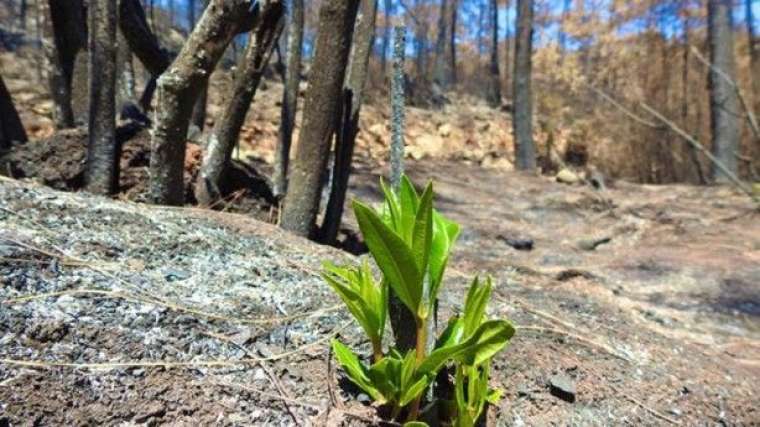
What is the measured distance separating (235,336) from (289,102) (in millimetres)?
3005

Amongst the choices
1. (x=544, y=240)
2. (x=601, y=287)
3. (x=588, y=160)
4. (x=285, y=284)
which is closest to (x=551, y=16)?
(x=588, y=160)

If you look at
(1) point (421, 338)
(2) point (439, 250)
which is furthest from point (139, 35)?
(1) point (421, 338)

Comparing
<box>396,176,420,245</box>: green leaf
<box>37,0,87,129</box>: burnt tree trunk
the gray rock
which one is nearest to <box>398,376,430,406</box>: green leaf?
<box>396,176,420,245</box>: green leaf

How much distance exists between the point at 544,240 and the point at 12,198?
16.0 feet

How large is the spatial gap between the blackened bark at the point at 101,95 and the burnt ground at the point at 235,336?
67cm

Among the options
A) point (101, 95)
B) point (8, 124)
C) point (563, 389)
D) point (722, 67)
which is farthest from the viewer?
point (722, 67)

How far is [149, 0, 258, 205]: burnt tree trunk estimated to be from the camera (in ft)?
10.2

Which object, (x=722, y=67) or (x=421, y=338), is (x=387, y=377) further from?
(x=722, y=67)

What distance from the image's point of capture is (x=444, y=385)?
1771mm

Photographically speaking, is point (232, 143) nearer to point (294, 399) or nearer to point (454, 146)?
point (294, 399)

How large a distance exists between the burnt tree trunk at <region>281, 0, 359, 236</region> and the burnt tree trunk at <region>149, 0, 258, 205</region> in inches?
16.3

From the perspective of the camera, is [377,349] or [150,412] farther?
[377,349]

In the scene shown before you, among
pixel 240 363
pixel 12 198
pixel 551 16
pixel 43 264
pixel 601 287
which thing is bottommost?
pixel 601 287

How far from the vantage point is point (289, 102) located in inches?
183
